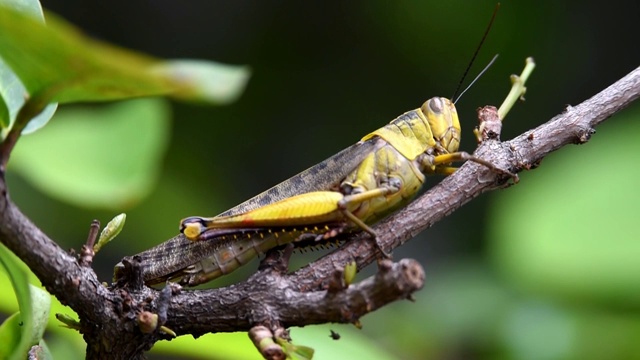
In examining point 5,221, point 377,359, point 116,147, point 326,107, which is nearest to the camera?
point 5,221

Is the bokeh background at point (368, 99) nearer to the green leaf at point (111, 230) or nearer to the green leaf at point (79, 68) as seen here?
the green leaf at point (111, 230)

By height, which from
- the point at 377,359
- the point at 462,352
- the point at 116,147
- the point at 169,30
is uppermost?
the point at 169,30

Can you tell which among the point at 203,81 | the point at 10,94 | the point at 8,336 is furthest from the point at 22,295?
the point at 203,81

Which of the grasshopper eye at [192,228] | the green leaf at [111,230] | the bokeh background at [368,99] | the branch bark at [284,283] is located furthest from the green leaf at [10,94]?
the bokeh background at [368,99]

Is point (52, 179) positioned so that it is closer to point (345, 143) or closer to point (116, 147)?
point (116, 147)

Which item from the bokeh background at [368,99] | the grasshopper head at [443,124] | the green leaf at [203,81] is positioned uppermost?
the bokeh background at [368,99]

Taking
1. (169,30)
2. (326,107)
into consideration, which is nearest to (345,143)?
(326,107)

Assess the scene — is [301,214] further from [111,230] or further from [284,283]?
[111,230]

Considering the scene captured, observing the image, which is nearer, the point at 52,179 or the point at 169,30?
the point at 52,179
